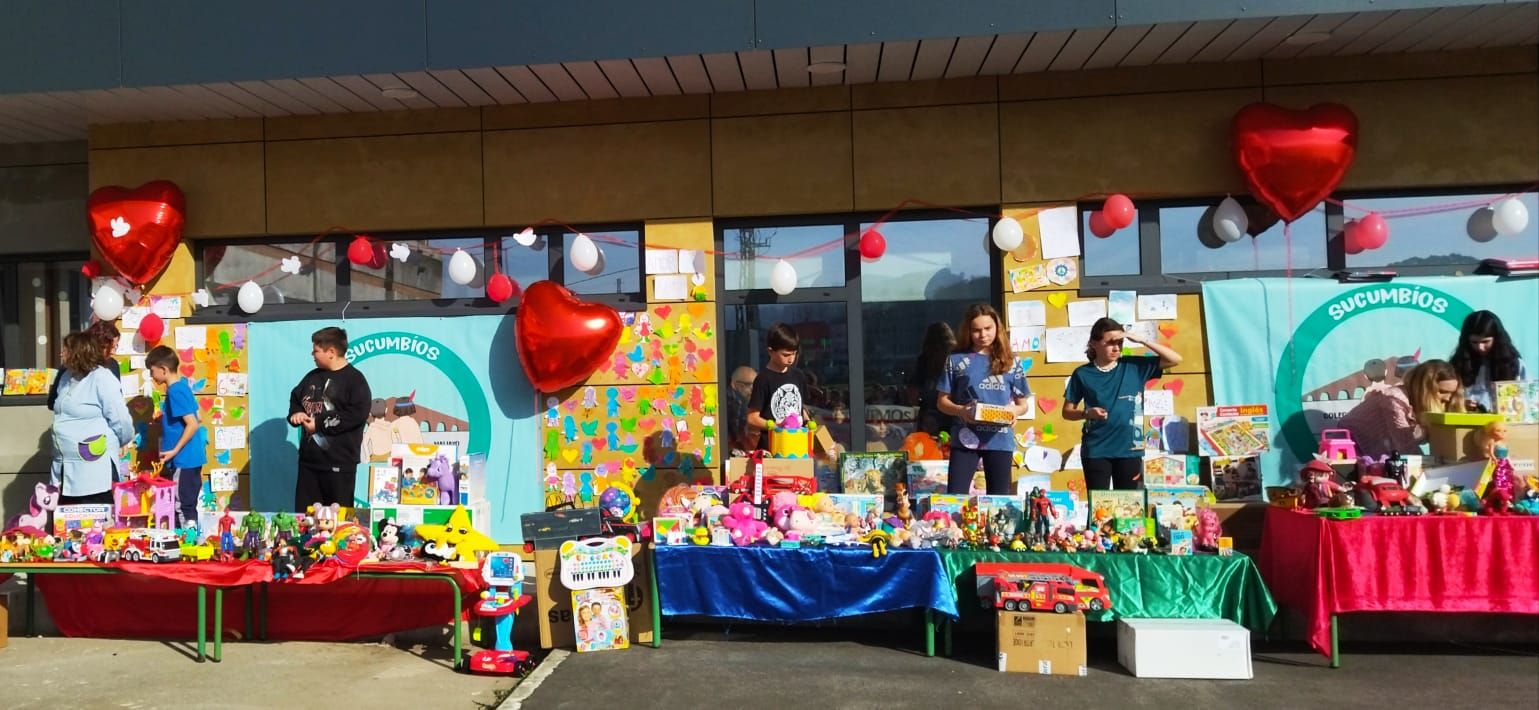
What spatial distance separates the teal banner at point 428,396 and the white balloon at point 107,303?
0.97 metres

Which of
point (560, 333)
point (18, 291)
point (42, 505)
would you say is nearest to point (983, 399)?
point (560, 333)

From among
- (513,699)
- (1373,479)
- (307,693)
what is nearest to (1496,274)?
(1373,479)

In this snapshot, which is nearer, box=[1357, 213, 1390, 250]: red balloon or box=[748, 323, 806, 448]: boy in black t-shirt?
box=[748, 323, 806, 448]: boy in black t-shirt

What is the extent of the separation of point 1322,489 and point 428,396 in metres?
5.56

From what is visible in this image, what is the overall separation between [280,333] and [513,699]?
3.94 meters

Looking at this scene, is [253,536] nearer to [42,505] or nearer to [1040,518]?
[42,505]

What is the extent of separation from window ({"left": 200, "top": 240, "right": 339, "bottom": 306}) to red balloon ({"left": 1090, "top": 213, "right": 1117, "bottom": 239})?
530cm

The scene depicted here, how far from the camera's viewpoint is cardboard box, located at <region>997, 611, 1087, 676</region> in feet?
15.3

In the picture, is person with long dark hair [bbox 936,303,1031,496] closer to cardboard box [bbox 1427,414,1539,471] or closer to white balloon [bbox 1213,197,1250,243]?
white balloon [bbox 1213,197,1250,243]

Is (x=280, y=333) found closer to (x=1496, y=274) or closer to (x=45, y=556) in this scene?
(x=45, y=556)

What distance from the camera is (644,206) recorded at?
22.2ft

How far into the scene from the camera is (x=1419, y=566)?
15.5 ft

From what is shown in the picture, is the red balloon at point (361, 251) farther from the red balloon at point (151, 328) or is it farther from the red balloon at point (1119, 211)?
the red balloon at point (1119, 211)

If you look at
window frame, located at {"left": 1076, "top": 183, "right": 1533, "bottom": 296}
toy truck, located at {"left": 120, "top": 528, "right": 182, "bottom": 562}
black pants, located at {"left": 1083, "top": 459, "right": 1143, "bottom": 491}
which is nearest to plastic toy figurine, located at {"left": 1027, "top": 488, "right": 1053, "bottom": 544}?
black pants, located at {"left": 1083, "top": 459, "right": 1143, "bottom": 491}
